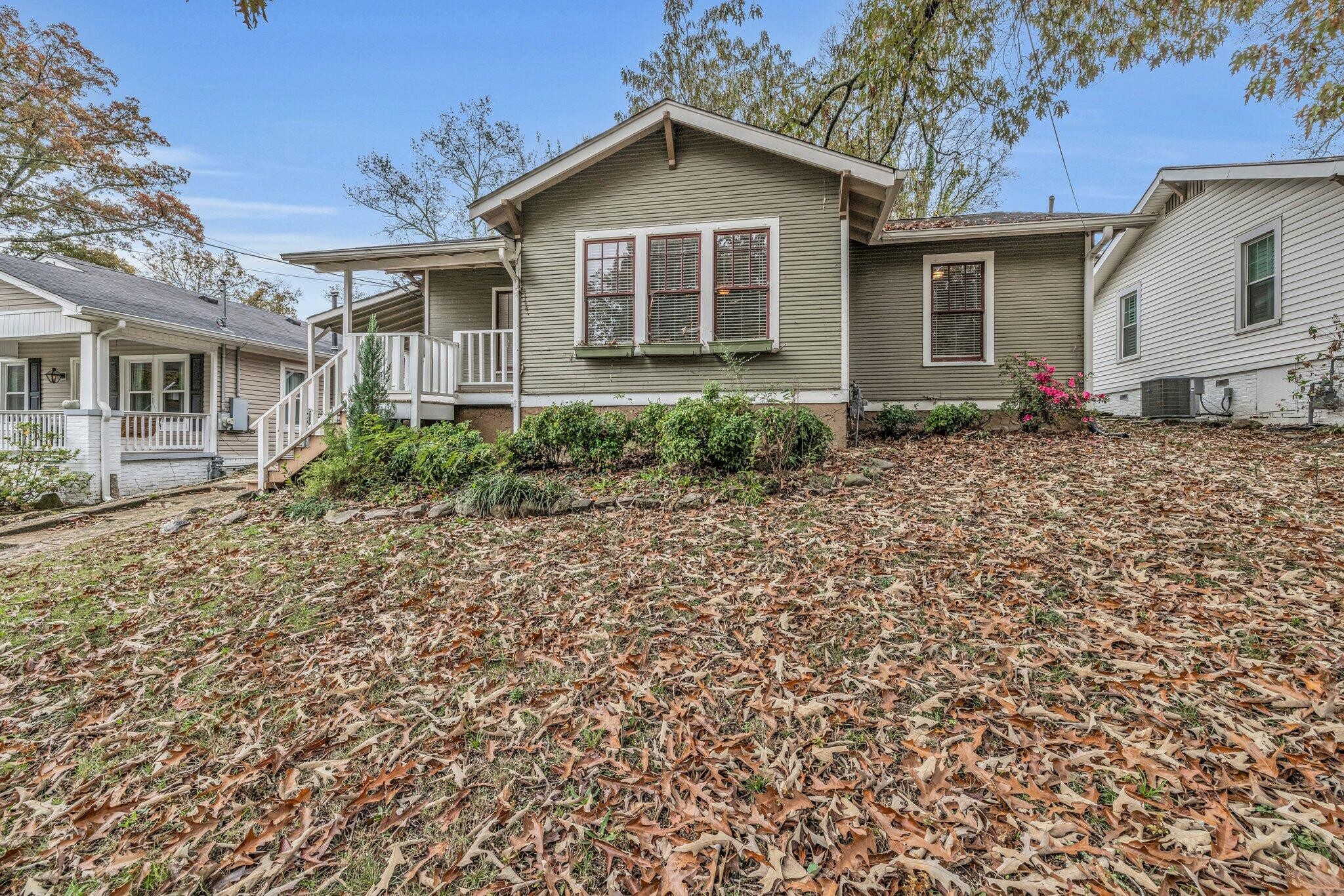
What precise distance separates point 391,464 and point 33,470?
712cm

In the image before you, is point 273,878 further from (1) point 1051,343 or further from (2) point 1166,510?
(1) point 1051,343

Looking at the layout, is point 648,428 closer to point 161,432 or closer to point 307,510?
point 307,510

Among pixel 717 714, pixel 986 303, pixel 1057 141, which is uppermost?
pixel 1057 141

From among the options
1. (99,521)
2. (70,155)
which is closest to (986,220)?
(99,521)

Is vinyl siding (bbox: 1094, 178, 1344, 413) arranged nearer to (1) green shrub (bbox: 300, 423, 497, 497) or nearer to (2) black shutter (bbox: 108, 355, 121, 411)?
(1) green shrub (bbox: 300, 423, 497, 497)

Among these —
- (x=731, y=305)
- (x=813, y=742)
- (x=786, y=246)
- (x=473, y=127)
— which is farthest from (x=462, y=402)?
(x=473, y=127)

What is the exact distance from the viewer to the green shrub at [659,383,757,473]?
254 inches

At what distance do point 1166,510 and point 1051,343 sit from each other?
5.89m

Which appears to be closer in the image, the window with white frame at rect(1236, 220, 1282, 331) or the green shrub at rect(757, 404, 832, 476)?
the green shrub at rect(757, 404, 832, 476)

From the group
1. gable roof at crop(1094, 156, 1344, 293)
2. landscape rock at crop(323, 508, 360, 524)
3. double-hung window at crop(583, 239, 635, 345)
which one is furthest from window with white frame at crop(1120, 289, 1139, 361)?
landscape rock at crop(323, 508, 360, 524)

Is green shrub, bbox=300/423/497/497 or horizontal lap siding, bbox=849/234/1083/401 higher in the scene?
horizontal lap siding, bbox=849/234/1083/401

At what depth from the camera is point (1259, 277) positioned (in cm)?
989

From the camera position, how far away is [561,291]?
9.21 metres

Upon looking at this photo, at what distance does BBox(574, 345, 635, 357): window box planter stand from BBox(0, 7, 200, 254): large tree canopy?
65.0 feet
